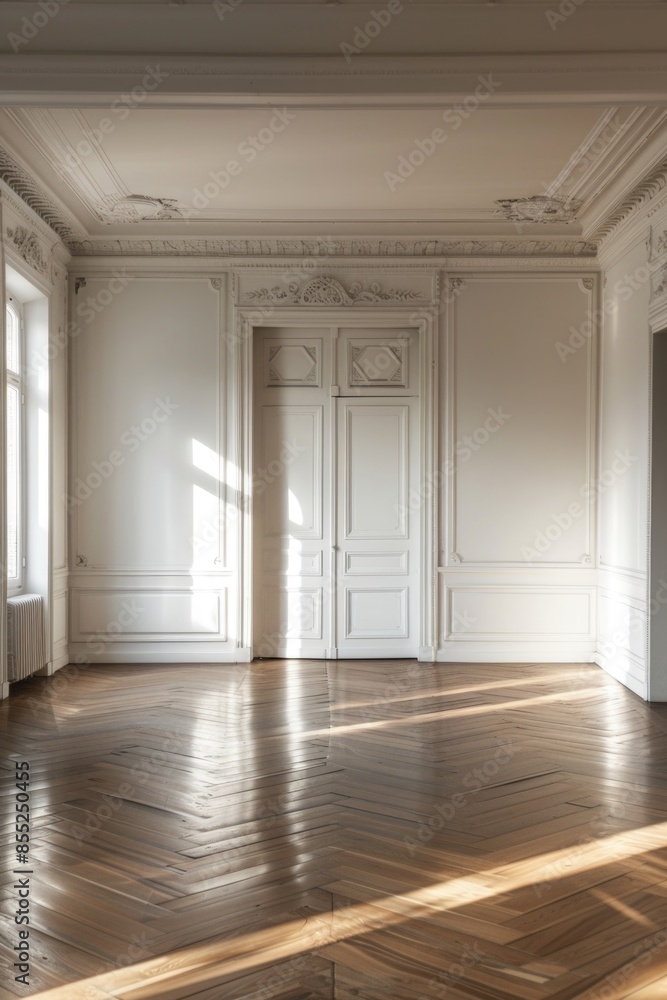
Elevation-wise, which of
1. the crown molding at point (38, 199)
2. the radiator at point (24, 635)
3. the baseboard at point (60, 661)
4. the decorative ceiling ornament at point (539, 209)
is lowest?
the baseboard at point (60, 661)

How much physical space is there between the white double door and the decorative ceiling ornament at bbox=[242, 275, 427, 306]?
247 mm

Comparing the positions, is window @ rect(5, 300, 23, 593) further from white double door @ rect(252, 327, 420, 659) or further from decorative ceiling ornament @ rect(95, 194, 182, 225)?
white double door @ rect(252, 327, 420, 659)

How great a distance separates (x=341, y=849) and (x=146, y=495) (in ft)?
14.8

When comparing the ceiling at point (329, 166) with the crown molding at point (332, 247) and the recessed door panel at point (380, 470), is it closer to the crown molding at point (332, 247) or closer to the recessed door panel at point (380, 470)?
the crown molding at point (332, 247)

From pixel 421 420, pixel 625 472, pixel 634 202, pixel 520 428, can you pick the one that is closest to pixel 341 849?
pixel 625 472

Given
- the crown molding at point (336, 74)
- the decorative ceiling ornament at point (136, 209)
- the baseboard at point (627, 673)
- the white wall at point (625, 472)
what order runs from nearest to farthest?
the crown molding at point (336, 74)
the baseboard at point (627, 673)
the white wall at point (625, 472)
the decorative ceiling ornament at point (136, 209)

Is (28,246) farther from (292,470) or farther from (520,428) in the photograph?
(520,428)

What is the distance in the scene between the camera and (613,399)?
22.7 feet

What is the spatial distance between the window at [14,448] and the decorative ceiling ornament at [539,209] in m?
3.72

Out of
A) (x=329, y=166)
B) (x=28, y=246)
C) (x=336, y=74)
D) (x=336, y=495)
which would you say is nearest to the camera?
(x=336, y=74)

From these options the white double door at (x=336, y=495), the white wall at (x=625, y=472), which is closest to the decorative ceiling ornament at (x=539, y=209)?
the white wall at (x=625, y=472)

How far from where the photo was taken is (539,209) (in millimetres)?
6699

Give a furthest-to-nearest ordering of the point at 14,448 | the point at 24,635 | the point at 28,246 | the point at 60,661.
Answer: the point at 60,661
the point at 14,448
the point at 28,246
the point at 24,635

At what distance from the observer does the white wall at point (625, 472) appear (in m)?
6.12
